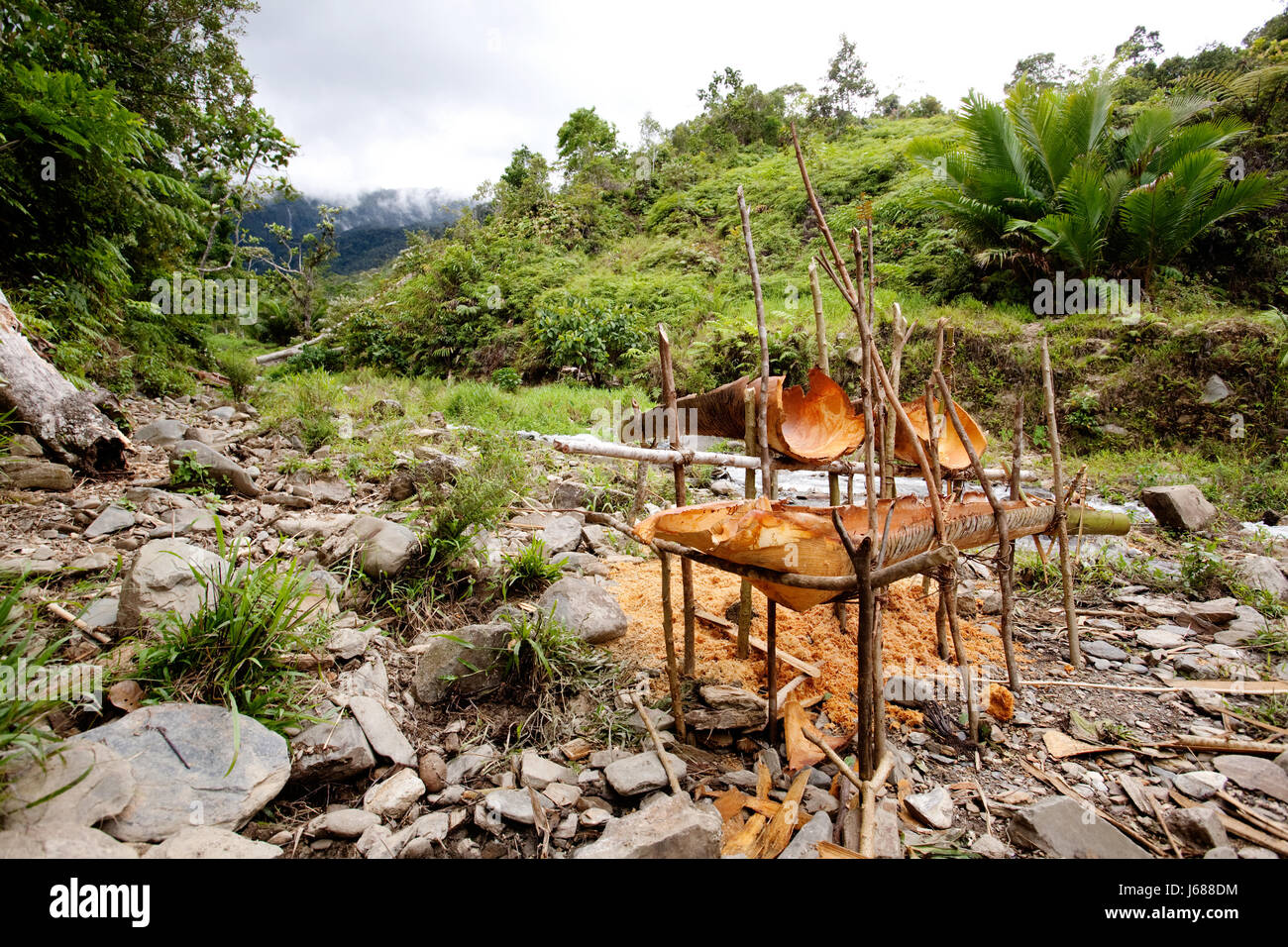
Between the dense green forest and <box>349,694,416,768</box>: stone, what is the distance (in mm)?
5243

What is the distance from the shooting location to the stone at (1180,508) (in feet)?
14.2

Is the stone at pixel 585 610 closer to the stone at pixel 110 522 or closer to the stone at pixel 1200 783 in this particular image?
the stone at pixel 1200 783

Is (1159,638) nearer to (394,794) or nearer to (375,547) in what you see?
(394,794)

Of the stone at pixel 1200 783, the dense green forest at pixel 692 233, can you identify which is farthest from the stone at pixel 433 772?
the dense green forest at pixel 692 233

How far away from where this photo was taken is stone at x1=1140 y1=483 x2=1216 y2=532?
170 inches

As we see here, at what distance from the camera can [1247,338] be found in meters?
6.85

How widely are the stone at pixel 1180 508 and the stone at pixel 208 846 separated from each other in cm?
614

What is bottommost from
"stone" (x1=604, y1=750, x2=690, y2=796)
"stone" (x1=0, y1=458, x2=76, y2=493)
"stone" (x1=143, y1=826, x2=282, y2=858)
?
"stone" (x1=604, y1=750, x2=690, y2=796)

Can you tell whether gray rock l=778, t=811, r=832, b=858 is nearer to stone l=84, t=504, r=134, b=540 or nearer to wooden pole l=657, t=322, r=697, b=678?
wooden pole l=657, t=322, r=697, b=678

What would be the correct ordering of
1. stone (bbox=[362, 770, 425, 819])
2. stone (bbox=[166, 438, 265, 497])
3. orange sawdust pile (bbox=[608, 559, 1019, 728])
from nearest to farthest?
stone (bbox=[362, 770, 425, 819]), orange sawdust pile (bbox=[608, 559, 1019, 728]), stone (bbox=[166, 438, 265, 497])

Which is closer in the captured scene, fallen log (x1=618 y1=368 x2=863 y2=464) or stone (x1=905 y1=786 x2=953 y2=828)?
stone (x1=905 y1=786 x2=953 y2=828)

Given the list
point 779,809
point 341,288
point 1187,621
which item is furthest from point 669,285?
point 341,288

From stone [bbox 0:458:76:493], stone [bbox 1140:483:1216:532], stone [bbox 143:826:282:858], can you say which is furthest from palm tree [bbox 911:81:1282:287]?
stone [bbox 0:458:76:493]
